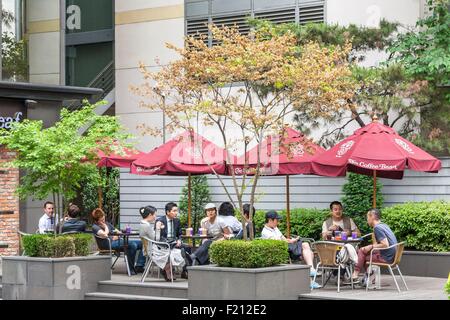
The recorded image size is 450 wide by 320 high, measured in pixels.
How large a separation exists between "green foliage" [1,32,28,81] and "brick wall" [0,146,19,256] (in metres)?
2.12

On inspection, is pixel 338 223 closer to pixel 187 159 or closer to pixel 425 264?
pixel 425 264

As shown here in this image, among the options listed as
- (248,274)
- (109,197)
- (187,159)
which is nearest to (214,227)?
(187,159)

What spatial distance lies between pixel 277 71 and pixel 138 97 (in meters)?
13.4

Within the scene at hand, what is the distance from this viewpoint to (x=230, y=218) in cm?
1917

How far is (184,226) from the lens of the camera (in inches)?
1009

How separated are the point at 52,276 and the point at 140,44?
13700mm

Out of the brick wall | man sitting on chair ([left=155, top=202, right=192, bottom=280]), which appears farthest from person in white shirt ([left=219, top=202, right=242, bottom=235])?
the brick wall

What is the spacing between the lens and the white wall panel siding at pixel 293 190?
824 inches

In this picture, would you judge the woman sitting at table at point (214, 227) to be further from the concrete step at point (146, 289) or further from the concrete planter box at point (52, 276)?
the concrete planter box at point (52, 276)

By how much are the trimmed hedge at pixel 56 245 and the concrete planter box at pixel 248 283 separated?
2867mm

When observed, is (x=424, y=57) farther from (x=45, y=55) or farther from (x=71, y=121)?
(x=45, y=55)

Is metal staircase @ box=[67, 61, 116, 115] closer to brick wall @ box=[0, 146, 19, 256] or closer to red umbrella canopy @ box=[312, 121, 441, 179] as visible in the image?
brick wall @ box=[0, 146, 19, 256]

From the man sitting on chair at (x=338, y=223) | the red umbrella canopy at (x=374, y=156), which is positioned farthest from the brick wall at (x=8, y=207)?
the red umbrella canopy at (x=374, y=156)
